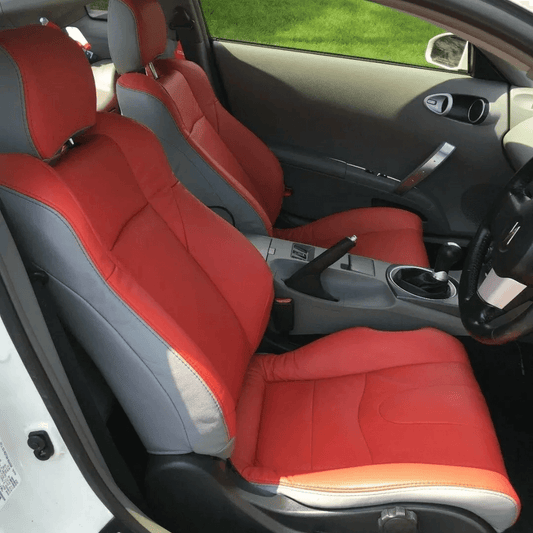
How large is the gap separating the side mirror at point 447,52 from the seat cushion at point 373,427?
3.61ft

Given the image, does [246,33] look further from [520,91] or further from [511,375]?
[511,375]

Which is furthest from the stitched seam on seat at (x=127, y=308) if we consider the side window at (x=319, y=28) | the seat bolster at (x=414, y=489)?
the side window at (x=319, y=28)

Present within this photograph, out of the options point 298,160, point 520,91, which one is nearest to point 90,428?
point 298,160

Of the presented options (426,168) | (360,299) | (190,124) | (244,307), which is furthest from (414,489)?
(426,168)

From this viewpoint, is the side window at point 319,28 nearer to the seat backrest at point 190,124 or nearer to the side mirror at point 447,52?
the side mirror at point 447,52

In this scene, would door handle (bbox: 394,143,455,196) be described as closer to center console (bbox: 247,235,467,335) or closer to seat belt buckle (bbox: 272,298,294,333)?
center console (bbox: 247,235,467,335)

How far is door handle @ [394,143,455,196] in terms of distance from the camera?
2133 mm

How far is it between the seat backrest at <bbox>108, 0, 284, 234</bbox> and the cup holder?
43 cm

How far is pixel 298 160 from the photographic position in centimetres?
233

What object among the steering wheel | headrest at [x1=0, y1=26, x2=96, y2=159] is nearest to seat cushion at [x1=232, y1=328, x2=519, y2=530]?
the steering wheel

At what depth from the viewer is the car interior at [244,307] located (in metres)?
0.91

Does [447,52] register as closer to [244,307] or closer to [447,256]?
[447,256]

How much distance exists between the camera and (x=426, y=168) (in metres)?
2.18

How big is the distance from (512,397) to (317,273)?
74 cm
